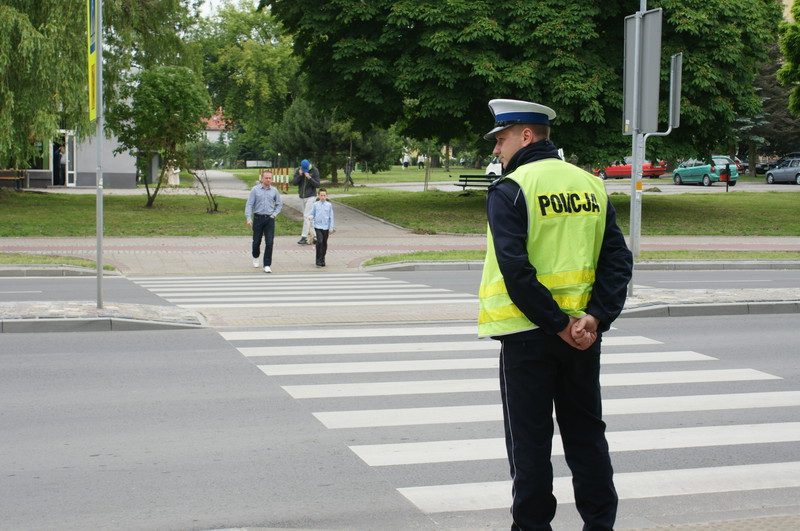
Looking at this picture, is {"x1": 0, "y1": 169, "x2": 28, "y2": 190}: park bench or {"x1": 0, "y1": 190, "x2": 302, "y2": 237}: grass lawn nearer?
{"x1": 0, "y1": 190, "x2": 302, "y2": 237}: grass lawn

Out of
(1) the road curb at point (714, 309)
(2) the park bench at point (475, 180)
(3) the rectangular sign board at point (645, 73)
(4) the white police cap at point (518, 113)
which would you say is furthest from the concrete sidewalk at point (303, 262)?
(2) the park bench at point (475, 180)

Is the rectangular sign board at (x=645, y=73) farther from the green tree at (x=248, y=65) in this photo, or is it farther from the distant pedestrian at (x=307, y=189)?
the green tree at (x=248, y=65)

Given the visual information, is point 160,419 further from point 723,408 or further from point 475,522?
point 723,408

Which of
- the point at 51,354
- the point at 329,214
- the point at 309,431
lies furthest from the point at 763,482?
the point at 329,214

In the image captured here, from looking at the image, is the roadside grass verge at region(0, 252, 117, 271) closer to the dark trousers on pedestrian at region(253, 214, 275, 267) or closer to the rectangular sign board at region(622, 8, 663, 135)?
the dark trousers on pedestrian at region(253, 214, 275, 267)

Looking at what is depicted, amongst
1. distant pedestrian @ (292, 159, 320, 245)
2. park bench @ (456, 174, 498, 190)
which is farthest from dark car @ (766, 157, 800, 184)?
distant pedestrian @ (292, 159, 320, 245)

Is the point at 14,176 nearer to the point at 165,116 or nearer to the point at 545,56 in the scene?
the point at 165,116

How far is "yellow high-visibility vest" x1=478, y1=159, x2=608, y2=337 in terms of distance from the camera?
3855 mm

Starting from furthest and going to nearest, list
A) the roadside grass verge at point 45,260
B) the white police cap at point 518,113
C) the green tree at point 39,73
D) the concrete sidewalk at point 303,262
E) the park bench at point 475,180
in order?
the park bench at point 475,180 → the green tree at point 39,73 → the roadside grass verge at point 45,260 → the concrete sidewalk at point 303,262 → the white police cap at point 518,113

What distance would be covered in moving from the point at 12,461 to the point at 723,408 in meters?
5.13

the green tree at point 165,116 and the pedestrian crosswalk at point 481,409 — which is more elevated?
the green tree at point 165,116

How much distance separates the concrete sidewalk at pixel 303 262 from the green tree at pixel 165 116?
14.6ft

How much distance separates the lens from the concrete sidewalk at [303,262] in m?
10.8

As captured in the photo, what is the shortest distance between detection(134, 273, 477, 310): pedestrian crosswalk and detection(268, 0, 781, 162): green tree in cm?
1236
